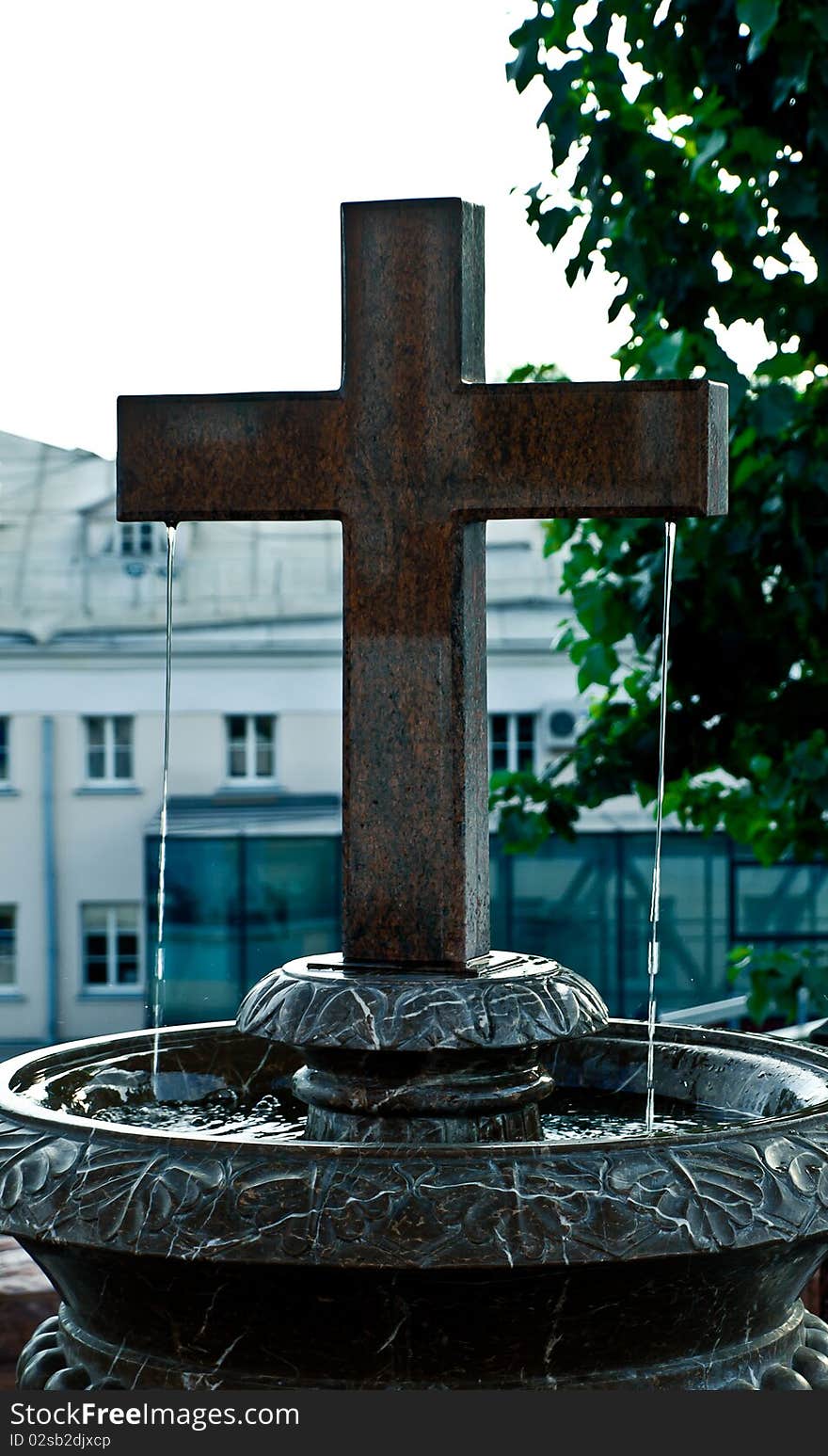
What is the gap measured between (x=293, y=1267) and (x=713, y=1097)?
847 millimetres

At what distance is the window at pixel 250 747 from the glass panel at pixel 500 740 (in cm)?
140

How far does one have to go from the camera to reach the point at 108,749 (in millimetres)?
12062

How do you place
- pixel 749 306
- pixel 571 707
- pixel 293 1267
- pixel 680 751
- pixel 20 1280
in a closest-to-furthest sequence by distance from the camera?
pixel 293 1267
pixel 20 1280
pixel 749 306
pixel 680 751
pixel 571 707

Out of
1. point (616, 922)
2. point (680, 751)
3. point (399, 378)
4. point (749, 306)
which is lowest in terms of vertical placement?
point (616, 922)

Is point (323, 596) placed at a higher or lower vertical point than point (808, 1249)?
higher

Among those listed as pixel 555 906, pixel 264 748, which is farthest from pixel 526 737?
pixel 264 748

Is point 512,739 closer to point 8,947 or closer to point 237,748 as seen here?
point 237,748

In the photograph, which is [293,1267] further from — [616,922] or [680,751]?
[616,922]

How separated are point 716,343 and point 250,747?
7754 millimetres

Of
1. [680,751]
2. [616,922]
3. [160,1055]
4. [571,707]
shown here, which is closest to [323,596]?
[571,707]

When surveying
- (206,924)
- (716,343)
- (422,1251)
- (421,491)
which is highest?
(716,343)

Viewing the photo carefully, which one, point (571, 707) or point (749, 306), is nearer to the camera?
point (749, 306)

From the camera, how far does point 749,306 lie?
4566 millimetres

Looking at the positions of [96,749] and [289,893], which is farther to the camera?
[96,749]
